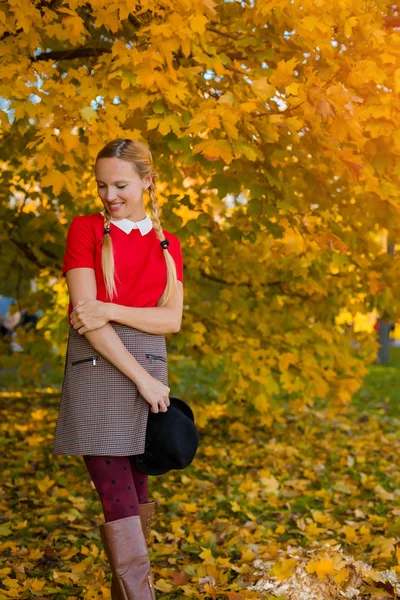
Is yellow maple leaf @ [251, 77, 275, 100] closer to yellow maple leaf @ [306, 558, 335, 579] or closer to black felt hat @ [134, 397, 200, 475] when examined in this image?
black felt hat @ [134, 397, 200, 475]

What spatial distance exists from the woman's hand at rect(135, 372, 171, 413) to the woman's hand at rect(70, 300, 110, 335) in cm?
23

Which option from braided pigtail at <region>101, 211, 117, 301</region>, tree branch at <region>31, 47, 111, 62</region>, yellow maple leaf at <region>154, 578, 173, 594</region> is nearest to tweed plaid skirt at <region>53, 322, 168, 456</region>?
braided pigtail at <region>101, 211, 117, 301</region>

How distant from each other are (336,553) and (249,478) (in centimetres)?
218

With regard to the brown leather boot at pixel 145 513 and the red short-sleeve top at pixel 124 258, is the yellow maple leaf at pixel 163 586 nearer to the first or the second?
the brown leather boot at pixel 145 513

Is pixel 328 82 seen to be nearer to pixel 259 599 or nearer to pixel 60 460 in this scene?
pixel 259 599

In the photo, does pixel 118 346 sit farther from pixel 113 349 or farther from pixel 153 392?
pixel 153 392

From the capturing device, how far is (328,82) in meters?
3.37

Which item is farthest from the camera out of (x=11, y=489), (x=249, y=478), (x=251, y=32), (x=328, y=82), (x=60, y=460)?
(x=60, y=460)

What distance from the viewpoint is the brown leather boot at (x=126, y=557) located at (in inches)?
96.4

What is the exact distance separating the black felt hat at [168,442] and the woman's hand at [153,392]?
5cm

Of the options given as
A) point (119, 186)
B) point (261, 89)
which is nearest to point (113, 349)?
point (119, 186)

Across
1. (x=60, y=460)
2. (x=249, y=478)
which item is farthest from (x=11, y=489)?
(x=249, y=478)

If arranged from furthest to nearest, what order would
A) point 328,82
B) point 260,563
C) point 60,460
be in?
1. point 60,460
2. point 260,563
3. point 328,82

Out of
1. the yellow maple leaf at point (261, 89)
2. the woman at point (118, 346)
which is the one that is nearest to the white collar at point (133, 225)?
the woman at point (118, 346)
